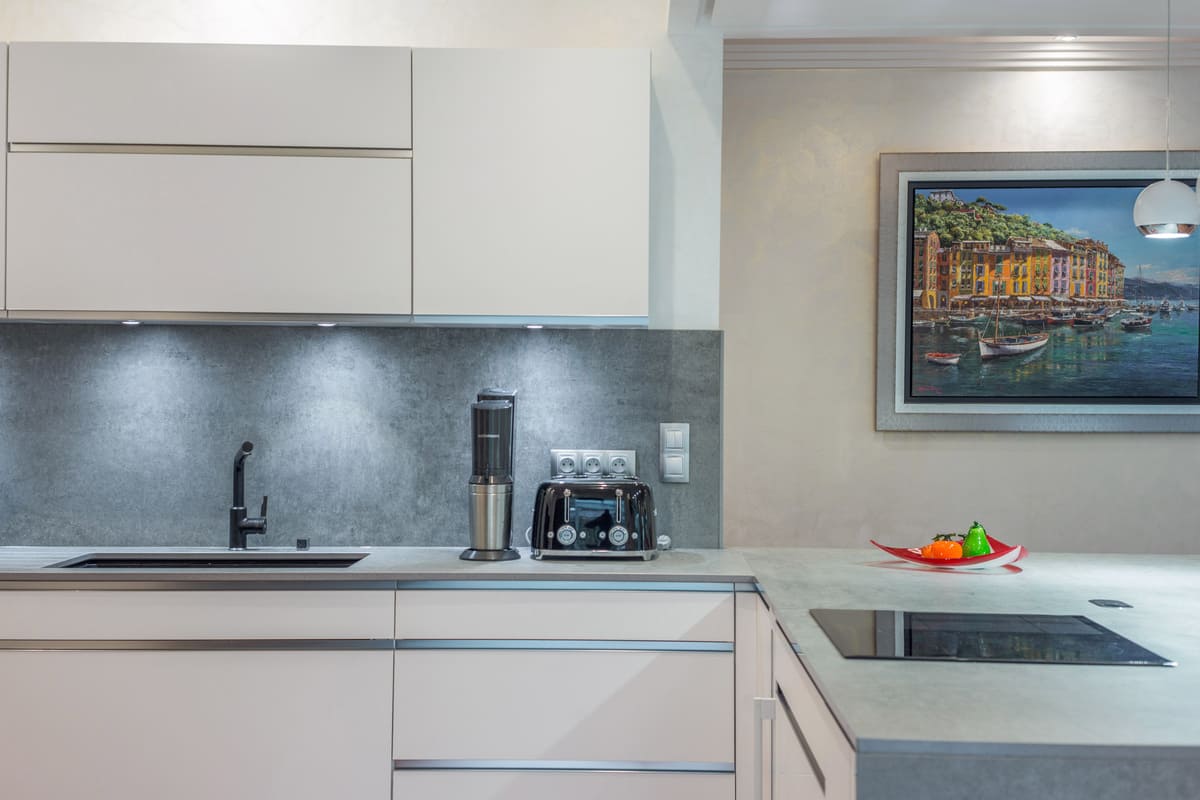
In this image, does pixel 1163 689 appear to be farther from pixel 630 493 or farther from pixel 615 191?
pixel 615 191

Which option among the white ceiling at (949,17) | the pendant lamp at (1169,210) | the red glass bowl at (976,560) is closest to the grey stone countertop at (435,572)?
the red glass bowl at (976,560)

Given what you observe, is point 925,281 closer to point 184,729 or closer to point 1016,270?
point 1016,270

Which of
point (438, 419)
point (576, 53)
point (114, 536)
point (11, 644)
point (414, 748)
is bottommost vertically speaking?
point (414, 748)

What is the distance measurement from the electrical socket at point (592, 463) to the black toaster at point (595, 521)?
0.92 ft

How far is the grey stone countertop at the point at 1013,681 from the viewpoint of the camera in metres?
1.22

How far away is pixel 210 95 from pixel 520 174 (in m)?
0.88

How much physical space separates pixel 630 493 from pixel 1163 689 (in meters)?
1.45

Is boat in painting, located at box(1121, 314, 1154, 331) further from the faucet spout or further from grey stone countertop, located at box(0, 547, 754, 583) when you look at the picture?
the faucet spout

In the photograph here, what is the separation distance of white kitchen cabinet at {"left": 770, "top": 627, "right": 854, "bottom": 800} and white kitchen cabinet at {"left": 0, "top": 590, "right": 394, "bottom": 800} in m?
1.04

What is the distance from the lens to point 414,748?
2.45 meters

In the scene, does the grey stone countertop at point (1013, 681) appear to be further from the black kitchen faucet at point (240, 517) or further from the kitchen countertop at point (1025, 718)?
the black kitchen faucet at point (240, 517)

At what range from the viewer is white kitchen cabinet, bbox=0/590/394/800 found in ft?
7.93

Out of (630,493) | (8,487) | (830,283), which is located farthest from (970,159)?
(8,487)

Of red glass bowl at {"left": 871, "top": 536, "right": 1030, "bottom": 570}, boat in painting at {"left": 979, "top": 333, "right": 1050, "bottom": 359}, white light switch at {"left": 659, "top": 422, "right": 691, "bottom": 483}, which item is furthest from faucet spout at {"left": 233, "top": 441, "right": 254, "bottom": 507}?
boat in painting at {"left": 979, "top": 333, "right": 1050, "bottom": 359}
